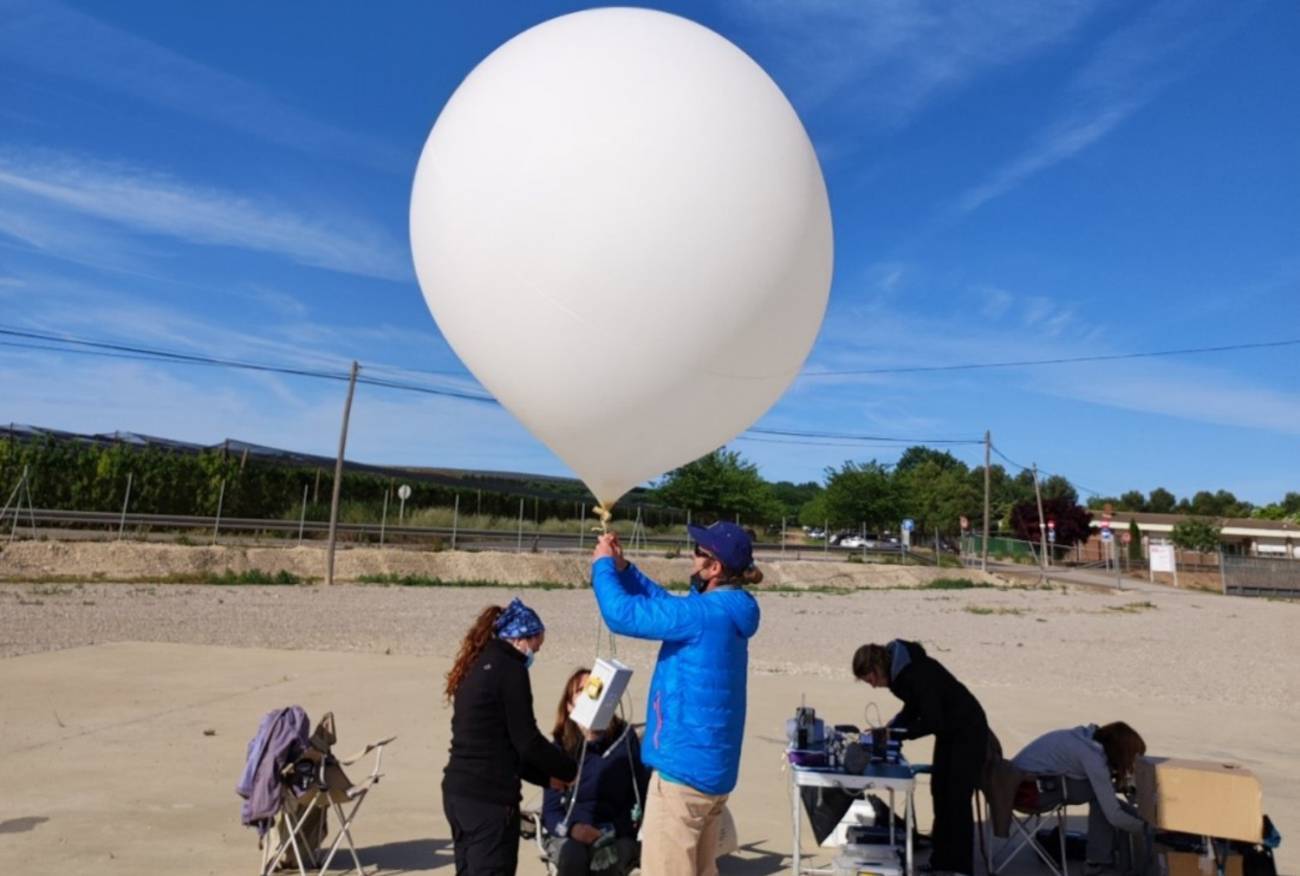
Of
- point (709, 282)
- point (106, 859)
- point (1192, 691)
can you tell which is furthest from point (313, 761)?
point (1192, 691)

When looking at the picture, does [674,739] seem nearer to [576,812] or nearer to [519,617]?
[519,617]

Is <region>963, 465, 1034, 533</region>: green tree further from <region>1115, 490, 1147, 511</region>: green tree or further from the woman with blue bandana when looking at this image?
the woman with blue bandana

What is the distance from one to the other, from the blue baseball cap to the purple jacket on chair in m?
2.16

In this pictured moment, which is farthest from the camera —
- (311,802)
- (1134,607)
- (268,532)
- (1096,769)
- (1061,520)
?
(1061,520)

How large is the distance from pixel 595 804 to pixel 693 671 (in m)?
1.25

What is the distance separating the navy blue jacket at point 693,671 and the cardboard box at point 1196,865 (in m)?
2.45

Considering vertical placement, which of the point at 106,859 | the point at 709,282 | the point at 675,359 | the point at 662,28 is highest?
the point at 662,28

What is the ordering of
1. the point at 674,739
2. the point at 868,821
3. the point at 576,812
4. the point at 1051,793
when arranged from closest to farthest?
the point at 674,739 < the point at 576,812 < the point at 1051,793 < the point at 868,821

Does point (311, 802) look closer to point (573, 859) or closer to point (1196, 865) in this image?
point (573, 859)

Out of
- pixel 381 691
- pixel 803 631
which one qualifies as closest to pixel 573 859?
pixel 381 691

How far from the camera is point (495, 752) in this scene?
3375mm

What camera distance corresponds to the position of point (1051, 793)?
4711mm

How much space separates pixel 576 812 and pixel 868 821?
77.4 inches

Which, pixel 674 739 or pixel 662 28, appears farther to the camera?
pixel 662 28
